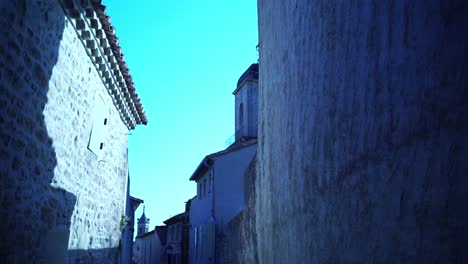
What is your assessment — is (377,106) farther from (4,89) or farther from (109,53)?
(109,53)

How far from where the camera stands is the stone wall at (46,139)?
4.31 metres

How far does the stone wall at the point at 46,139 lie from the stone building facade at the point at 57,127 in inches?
0.4

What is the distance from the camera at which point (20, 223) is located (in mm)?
4672

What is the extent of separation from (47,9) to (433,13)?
4733 millimetres

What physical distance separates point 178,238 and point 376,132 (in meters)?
29.3

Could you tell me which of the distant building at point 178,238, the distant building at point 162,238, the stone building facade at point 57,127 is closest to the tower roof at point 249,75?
the distant building at point 178,238

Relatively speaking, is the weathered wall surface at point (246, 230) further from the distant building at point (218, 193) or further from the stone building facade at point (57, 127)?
the distant building at point (218, 193)

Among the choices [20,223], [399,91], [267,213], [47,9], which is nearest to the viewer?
[399,91]

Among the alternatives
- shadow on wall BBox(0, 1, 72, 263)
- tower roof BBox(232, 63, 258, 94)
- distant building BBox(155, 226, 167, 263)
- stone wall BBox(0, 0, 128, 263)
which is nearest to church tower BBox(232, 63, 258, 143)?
tower roof BBox(232, 63, 258, 94)

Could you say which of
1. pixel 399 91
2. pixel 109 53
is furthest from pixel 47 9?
pixel 399 91

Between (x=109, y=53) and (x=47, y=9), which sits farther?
(x=109, y=53)

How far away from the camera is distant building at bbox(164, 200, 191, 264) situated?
90.9 ft

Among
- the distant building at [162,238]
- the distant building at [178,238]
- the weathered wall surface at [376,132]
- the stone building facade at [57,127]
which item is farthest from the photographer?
the distant building at [162,238]

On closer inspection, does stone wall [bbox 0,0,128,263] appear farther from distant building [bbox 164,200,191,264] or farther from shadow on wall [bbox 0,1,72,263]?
distant building [bbox 164,200,191,264]
